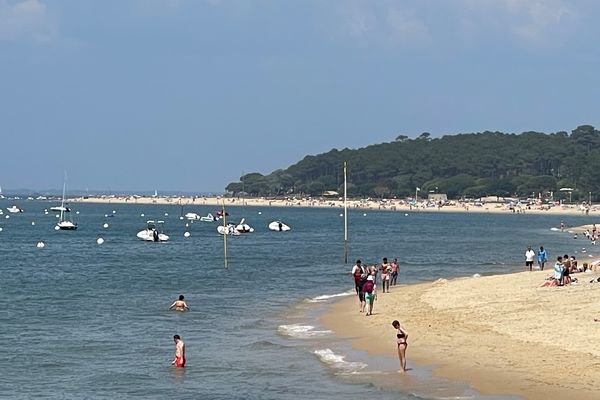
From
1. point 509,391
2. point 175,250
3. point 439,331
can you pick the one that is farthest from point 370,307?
point 175,250

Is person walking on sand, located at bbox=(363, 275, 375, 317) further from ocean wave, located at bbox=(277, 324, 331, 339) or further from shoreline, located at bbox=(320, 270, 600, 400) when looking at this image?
ocean wave, located at bbox=(277, 324, 331, 339)

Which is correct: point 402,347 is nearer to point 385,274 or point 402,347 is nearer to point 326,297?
point 385,274

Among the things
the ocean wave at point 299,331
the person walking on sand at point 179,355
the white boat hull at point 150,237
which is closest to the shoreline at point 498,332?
the ocean wave at point 299,331

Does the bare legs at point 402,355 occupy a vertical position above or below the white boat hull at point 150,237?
below

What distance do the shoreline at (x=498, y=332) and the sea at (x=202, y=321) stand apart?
91cm

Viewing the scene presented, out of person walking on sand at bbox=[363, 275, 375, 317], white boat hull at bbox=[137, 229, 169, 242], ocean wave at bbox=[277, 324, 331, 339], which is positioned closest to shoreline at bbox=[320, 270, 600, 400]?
person walking on sand at bbox=[363, 275, 375, 317]

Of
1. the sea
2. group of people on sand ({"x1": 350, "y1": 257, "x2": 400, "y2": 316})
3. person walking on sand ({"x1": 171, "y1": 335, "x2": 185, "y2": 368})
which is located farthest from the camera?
group of people on sand ({"x1": 350, "y1": 257, "x2": 400, "y2": 316})

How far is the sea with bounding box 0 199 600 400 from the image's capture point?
24250 mm

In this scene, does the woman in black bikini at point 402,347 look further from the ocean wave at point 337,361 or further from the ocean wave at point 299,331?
the ocean wave at point 299,331

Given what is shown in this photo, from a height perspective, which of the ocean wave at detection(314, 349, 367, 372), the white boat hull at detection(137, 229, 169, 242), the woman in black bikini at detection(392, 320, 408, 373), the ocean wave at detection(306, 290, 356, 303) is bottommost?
the ocean wave at detection(314, 349, 367, 372)

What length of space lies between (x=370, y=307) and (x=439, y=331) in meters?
5.39

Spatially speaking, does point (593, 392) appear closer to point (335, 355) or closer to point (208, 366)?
point (335, 355)

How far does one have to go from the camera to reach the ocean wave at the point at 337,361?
25.8 metres

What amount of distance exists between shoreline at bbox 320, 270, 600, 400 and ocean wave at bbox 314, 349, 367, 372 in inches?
42.7
